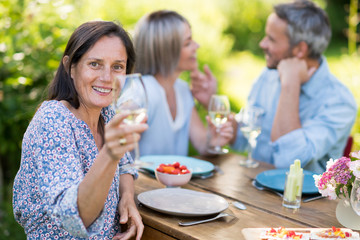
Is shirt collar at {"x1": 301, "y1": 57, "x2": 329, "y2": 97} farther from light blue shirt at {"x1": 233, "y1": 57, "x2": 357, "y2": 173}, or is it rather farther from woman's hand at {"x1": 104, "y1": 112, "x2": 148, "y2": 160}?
woman's hand at {"x1": 104, "y1": 112, "x2": 148, "y2": 160}

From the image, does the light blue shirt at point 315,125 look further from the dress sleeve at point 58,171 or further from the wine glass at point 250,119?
the dress sleeve at point 58,171

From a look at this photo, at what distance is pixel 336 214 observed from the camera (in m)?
1.74

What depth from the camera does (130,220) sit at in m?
1.76

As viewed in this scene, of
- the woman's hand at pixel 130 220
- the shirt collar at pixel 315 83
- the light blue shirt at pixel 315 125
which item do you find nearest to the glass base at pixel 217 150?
the light blue shirt at pixel 315 125

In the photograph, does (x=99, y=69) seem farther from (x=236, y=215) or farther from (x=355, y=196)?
(x=355, y=196)

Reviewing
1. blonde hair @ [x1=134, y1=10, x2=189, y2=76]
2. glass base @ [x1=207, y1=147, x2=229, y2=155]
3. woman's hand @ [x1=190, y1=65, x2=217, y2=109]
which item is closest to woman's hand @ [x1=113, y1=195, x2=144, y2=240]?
glass base @ [x1=207, y1=147, x2=229, y2=155]

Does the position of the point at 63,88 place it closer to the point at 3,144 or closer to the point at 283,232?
the point at 283,232

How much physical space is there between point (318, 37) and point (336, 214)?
1.57m

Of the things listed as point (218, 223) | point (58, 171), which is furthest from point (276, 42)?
point (58, 171)

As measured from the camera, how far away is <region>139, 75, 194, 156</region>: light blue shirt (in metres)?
2.95

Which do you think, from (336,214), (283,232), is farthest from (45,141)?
(336,214)

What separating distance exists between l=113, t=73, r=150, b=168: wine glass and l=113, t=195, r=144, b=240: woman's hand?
1.78ft

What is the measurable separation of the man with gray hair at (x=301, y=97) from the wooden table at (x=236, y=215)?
515 mm

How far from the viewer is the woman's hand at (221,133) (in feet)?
8.77
